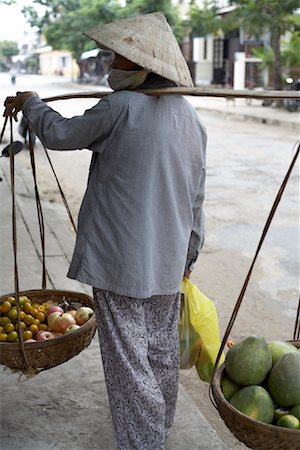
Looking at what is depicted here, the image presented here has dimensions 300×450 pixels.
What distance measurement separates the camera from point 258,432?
1805 millimetres

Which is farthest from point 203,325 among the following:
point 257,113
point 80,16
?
point 80,16

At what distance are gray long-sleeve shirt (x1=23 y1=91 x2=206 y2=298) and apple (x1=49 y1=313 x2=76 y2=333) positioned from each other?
1.79 ft

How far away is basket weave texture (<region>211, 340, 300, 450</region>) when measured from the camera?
178 cm

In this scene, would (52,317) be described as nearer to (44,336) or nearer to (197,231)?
(44,336)

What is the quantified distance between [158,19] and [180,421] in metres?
1.58

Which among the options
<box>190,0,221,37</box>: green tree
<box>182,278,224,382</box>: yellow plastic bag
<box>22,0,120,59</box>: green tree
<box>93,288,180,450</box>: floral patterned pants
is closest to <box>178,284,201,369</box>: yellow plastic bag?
<box>182,278,224,382</box>: yellow plastic bag

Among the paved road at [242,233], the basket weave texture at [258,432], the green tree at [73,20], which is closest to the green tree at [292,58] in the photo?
the paved road at [242,233]

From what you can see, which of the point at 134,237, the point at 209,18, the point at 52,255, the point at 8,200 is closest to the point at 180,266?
the point at 134,237

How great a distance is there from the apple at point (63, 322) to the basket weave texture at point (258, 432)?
905mm

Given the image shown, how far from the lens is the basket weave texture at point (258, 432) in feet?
5.84

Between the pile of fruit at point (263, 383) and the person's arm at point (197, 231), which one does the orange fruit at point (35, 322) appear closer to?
the person's arm at point (197, 231)

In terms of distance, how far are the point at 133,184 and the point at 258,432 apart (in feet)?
2.75

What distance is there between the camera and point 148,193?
203 centimetres

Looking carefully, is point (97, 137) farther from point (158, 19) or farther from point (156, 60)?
point (158, 19)
